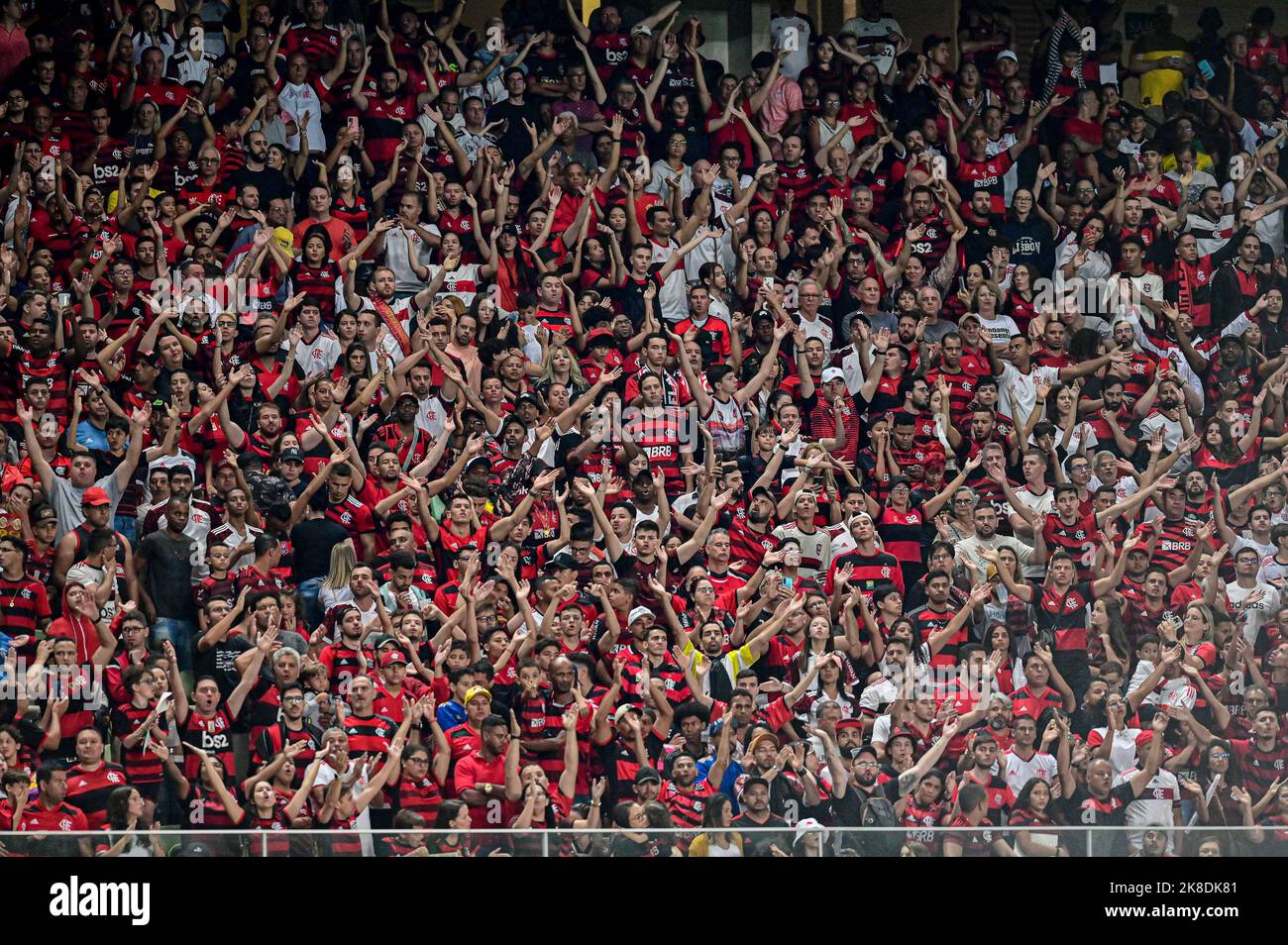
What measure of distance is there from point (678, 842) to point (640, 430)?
296 centimetres

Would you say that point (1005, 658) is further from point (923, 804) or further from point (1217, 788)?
point (1217, 788)

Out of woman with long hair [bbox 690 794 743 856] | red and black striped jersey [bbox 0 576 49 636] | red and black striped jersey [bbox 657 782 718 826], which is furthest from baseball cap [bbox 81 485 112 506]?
woman with long hair [bbox 690 794 743 856]

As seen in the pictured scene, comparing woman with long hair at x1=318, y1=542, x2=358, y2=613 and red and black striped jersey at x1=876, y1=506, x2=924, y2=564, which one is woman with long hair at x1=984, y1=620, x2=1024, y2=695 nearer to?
red and black striped jersey at x1=876, y1=506, x2=924, y2=564

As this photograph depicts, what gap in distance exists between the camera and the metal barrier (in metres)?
8.71

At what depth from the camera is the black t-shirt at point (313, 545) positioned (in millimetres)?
10828

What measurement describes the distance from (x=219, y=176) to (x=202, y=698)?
325cm

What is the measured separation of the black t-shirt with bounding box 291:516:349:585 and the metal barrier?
204 cm

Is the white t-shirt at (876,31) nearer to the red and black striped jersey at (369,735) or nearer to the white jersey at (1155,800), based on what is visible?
the white jersey at (1155,800)

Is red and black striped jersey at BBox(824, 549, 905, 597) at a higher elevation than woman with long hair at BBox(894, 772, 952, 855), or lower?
higher

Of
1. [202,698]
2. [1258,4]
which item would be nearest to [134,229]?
[202,698]

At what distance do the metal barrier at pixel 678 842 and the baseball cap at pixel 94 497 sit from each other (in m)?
2.43

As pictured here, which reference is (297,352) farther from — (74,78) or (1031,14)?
(1031,14)

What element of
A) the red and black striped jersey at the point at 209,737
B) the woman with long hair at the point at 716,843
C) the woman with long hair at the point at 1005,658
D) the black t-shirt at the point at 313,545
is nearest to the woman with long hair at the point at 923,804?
the woman with long hair at the point at 1005,658

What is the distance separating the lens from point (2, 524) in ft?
35.1
